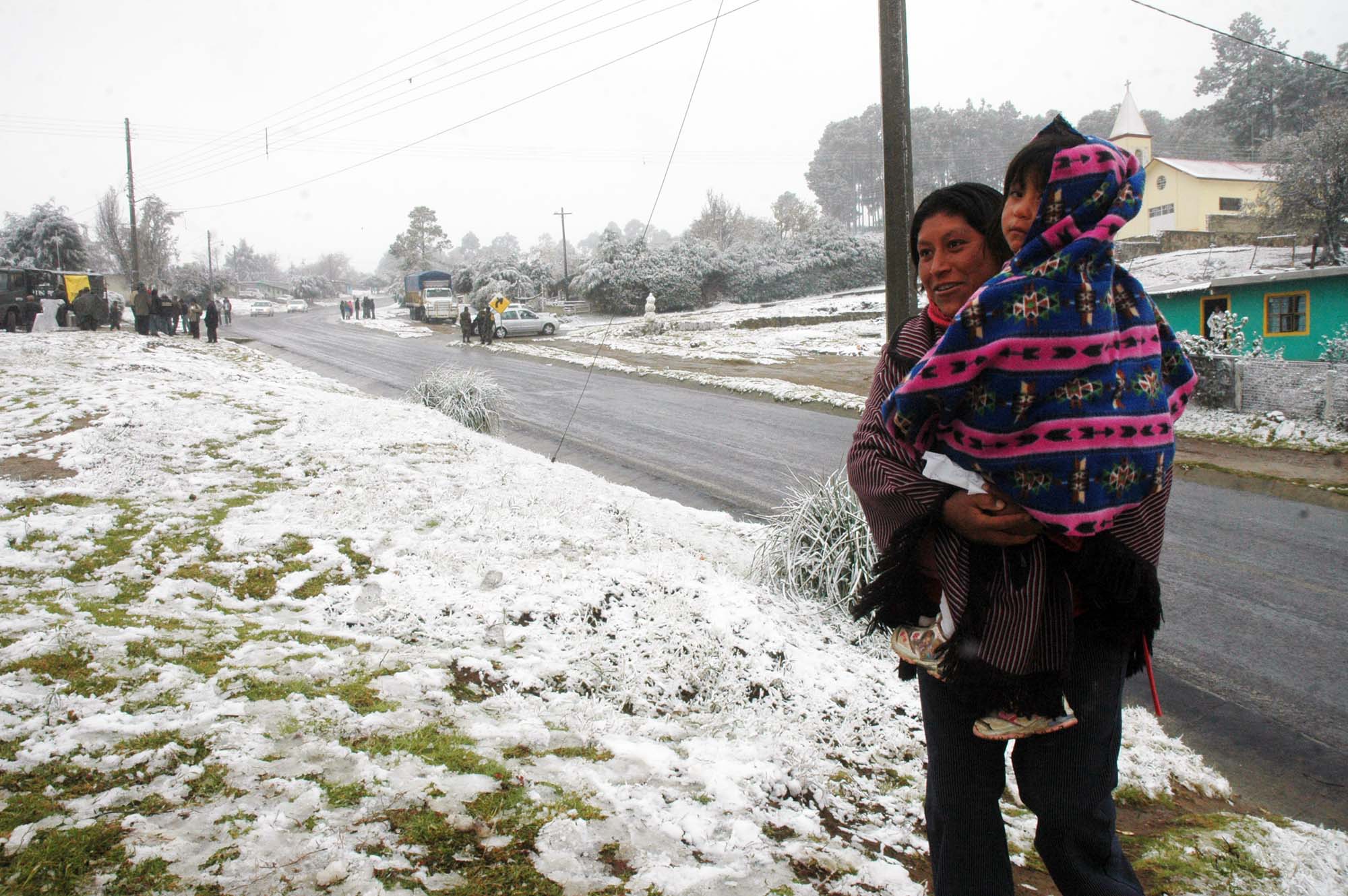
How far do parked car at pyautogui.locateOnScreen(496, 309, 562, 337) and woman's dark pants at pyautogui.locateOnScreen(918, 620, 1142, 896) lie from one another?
35.4 m

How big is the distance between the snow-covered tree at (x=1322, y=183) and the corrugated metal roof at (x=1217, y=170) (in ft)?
47.8

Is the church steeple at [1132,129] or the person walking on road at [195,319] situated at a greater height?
the church steeple at [1132,129]

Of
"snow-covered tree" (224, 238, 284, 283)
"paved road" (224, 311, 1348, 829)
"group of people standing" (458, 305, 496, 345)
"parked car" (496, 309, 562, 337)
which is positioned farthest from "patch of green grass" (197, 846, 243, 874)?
"snow-covered tree" (224, 238, 284, 283)

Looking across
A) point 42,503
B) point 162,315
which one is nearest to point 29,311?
point 162,315

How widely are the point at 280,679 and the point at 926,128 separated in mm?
89798

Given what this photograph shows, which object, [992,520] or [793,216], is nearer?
[992,520]

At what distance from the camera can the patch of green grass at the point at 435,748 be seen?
282cm

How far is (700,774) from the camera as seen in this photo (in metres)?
3.01

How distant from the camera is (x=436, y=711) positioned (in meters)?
3.27

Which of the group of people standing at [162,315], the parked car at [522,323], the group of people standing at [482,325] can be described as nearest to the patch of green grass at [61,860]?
the group of people standing at [162,315]

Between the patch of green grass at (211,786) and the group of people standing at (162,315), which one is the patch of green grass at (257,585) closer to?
the patch of green grass at (211,786)

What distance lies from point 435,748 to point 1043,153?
260cm

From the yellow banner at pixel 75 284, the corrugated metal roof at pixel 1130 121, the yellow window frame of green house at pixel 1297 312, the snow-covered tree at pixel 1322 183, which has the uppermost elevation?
the corrugated metal roof at pixel 1130 121

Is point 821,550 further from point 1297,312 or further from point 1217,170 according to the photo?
point 1217,170
